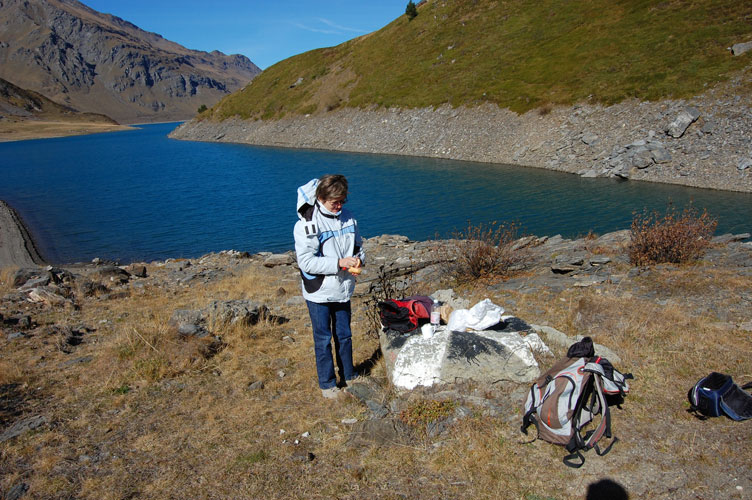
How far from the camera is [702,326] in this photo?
21.5ft

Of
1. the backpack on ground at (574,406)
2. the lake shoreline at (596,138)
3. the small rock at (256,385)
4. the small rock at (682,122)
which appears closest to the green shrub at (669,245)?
the backpack on ground at (574,406)

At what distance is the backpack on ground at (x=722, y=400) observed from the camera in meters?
4.49

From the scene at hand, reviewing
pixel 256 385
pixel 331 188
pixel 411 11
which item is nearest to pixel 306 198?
pixel 331 188

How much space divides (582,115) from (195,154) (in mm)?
52044

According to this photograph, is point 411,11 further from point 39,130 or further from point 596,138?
point 39,130

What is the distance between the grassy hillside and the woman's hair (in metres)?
35.4

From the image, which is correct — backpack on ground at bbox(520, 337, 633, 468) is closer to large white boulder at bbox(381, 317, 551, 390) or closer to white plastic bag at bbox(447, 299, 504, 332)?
large white boulder at bbox(381, 317, 551, 390)

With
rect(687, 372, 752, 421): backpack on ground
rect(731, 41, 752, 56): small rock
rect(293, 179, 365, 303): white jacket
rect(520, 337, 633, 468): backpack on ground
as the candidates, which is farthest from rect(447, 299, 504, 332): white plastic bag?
rect(731, 41, 752, 56): small rock

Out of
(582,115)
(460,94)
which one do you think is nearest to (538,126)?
(582,115)

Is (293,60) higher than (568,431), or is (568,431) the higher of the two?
(293,60)

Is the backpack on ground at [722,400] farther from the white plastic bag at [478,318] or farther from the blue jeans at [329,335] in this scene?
the blue jeans at [329,335]

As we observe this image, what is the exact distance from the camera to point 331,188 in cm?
482

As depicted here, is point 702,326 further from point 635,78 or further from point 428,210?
point 635,78

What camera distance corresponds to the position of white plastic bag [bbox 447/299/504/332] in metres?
5.90
